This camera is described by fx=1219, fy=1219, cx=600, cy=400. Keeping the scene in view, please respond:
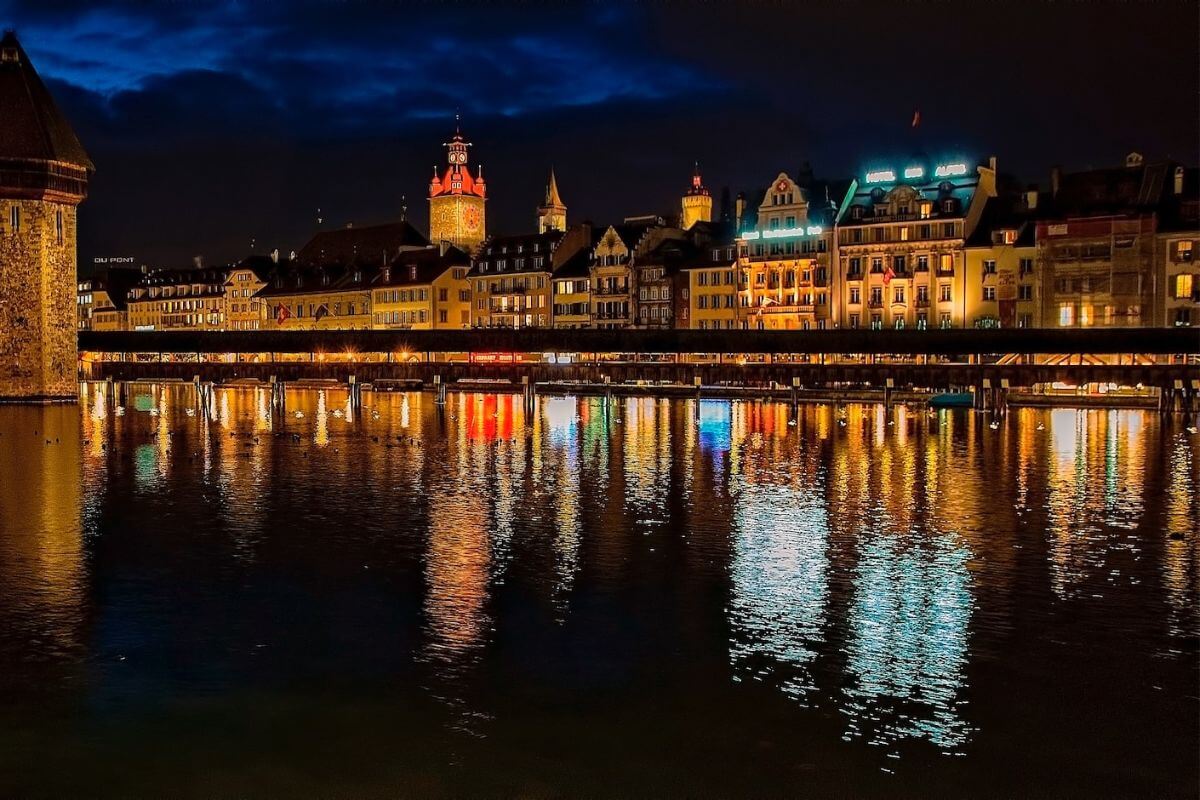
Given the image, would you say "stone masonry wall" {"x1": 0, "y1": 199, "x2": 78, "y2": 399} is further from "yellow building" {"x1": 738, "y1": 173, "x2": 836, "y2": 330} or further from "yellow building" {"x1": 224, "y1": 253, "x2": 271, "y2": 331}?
"yellow building" {"x1": 224, "y1": 253, "x2": 271, "y2": 331}

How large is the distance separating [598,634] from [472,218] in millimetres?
140912

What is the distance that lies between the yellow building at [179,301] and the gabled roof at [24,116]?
81.2 meters

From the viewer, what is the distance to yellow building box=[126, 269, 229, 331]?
495ft

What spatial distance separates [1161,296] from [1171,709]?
64646 mm

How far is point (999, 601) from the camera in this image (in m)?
17.5

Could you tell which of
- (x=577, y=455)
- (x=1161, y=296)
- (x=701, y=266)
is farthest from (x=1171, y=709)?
(x=701, y=266)

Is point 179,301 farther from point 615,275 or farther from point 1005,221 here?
point 1005,221

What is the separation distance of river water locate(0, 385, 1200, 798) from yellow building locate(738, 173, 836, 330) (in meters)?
54.9

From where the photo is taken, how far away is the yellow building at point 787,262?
287ft

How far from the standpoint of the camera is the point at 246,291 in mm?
143500

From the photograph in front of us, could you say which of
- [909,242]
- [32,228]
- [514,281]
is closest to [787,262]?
[909,242]

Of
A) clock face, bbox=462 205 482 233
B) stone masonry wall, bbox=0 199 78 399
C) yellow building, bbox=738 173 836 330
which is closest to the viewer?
stone masonry wall, bbox=0 199 78 399

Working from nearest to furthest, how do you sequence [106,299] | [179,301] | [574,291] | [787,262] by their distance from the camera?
Result: [787,262], [574,291], [179,301], [106,299]

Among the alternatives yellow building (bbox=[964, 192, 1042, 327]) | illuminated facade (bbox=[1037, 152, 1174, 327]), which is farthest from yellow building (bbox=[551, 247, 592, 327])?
illuminated facade (bbox=[1037, 152, 1174, 327])
